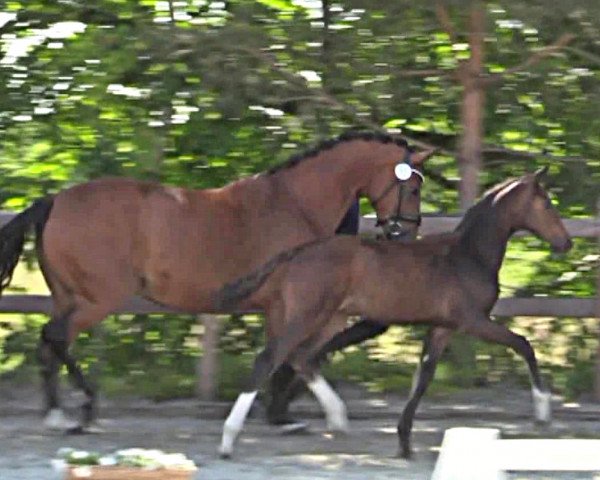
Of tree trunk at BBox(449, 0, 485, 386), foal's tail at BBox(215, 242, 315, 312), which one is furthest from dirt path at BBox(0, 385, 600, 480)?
foal's tail at BBox(215, 242, 315, 312)

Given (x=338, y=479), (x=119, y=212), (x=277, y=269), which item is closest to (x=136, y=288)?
(x=119, y=212)

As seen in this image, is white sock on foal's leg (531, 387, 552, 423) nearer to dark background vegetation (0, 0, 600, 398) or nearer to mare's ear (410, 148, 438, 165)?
dark background vegetation (0, 0, 600, 398)

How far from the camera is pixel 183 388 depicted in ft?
36.1

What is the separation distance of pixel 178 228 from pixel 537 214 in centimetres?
223

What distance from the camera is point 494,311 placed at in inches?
427

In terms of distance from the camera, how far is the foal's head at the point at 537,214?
948 centimetres

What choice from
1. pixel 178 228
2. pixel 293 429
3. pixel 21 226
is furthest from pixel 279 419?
pixel 21 226

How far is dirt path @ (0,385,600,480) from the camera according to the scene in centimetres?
866

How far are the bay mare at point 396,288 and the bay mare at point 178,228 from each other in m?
0.45

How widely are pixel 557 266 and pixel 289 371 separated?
2.54 meters

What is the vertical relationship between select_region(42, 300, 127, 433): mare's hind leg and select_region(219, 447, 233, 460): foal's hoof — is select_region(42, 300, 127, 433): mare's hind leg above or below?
above

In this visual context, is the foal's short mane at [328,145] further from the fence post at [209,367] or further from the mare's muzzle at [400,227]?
the fence post at [209,367]

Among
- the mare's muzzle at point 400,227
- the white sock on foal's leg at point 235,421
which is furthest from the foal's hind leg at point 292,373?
the white sock on foal's leg at point 235,421

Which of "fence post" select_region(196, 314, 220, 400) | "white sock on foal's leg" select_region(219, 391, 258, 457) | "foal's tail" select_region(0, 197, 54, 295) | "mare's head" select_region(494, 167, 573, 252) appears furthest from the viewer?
"fence post" select_region(196, 314, 220, 400)
